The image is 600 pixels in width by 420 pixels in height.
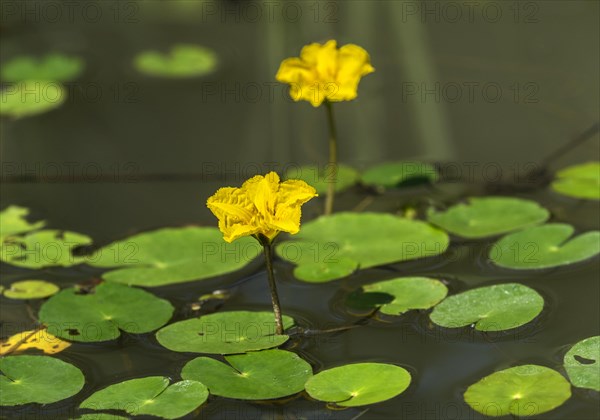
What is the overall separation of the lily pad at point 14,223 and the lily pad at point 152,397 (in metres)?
0.80

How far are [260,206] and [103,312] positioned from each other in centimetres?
51

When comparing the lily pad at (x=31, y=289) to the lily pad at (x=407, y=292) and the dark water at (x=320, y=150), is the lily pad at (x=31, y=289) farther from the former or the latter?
the lily pad at (x=407, y=292)

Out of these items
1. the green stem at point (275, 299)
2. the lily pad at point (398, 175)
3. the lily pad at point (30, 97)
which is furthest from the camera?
the lily pad at point (30, 97)

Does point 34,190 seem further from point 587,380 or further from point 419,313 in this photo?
point 587,380

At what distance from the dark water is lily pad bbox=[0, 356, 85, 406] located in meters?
0.03

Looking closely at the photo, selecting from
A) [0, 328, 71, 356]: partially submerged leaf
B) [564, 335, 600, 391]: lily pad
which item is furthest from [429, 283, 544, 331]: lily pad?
[0, 328, 71, 356]: partially submerged leaf

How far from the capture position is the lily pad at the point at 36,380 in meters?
1.77

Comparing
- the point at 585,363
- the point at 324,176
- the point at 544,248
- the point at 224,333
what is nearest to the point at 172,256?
the point at 224,333

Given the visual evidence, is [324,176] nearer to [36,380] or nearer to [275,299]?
[275,299]

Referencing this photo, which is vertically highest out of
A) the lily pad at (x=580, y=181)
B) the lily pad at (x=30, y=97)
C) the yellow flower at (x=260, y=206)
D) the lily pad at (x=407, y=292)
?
the lily pad at (x=30, y=97)

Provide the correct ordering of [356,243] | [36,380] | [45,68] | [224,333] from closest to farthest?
[36,380] → [224,333] → [356,243] → [45,68]

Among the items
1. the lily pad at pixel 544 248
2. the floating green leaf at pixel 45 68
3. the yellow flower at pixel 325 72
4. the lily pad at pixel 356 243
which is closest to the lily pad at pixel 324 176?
the lily pad at pixel 356 243

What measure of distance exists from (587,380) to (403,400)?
0.34 metres

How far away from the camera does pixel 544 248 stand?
2.22 m
